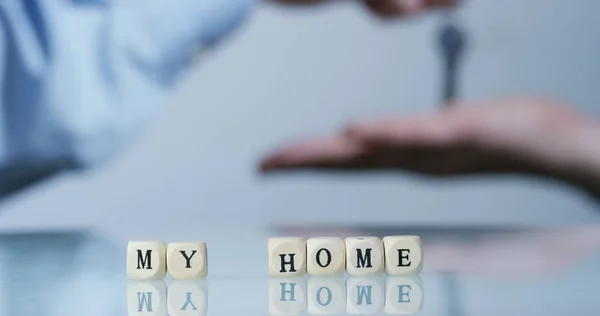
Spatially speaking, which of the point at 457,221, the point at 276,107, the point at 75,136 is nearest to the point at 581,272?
the point at 457,221

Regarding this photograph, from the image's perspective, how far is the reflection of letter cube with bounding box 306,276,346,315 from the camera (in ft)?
4.24

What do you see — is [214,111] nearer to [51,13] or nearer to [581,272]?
[51,13]

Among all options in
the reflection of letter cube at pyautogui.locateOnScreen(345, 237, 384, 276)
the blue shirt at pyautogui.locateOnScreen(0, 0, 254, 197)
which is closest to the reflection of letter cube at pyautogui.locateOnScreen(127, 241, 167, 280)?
the reflection of letter cube at pyautogui.locateOnScreen(345, 237, 384, 276)

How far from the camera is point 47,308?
51.5 inches

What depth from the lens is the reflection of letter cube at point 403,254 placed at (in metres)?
1.61

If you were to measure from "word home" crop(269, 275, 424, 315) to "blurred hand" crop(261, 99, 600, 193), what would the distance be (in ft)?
4.89

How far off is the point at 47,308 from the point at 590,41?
2.52 m

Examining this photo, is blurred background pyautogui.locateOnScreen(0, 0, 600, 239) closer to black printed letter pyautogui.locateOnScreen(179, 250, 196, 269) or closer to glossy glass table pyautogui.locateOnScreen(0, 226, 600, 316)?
glossy glass table pyautogui.locateOnScreen(0, 226, 600, 316)

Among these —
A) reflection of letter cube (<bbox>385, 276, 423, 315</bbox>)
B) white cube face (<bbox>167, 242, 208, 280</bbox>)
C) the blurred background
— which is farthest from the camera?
the blurred background

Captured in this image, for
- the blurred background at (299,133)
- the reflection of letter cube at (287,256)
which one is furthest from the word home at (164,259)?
the blurred background at (299,133)

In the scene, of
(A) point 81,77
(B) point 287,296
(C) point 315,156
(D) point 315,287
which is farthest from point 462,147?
(B) point 287,296

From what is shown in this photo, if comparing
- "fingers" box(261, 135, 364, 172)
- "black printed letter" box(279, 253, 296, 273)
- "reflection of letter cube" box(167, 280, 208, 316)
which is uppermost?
"fingers" box(261, 135, 364, 172)

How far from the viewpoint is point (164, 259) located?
1.60 meters

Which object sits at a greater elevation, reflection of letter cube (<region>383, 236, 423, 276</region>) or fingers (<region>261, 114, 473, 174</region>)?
fingers (<region>261, 114, 473, 174</region>)
